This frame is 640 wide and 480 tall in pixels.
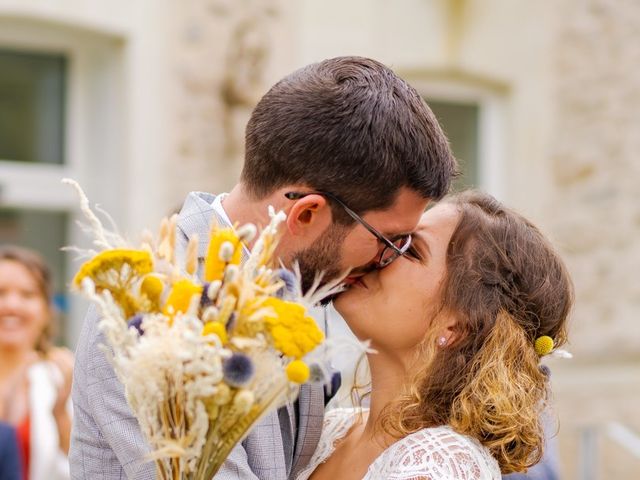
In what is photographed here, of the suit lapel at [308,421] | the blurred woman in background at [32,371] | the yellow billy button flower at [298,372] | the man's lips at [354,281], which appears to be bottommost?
the blurred woman in background at [32,371]

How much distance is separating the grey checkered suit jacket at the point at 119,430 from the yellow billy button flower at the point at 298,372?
1.33ft

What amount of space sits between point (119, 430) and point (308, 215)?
62 centimetres

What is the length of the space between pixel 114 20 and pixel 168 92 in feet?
1.51

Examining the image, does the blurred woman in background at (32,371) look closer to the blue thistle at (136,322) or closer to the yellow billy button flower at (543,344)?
the yellow billy button flower at (543,344)

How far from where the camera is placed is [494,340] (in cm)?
285

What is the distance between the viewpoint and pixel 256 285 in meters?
2.13

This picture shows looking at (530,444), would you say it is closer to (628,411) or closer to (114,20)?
(114,20)

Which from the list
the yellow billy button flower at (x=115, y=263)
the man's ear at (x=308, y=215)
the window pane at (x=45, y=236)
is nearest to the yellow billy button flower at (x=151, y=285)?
the yellow billy button flower at (x=115, y=263)

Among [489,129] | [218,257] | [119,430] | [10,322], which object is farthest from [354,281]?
[489,129]

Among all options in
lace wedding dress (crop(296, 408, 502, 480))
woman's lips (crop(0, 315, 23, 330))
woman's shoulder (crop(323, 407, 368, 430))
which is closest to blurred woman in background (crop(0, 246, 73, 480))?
woman's lips (crop(0, 315, 23, 330))

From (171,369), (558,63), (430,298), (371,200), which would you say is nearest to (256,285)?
(171,369)

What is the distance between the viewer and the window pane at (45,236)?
673cm

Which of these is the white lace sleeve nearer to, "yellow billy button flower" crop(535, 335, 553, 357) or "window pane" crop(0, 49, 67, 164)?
"yellow billy button flower" crop(535, 335, 553, 357)

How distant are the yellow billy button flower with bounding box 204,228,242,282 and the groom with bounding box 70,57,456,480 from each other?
17.1 inches
